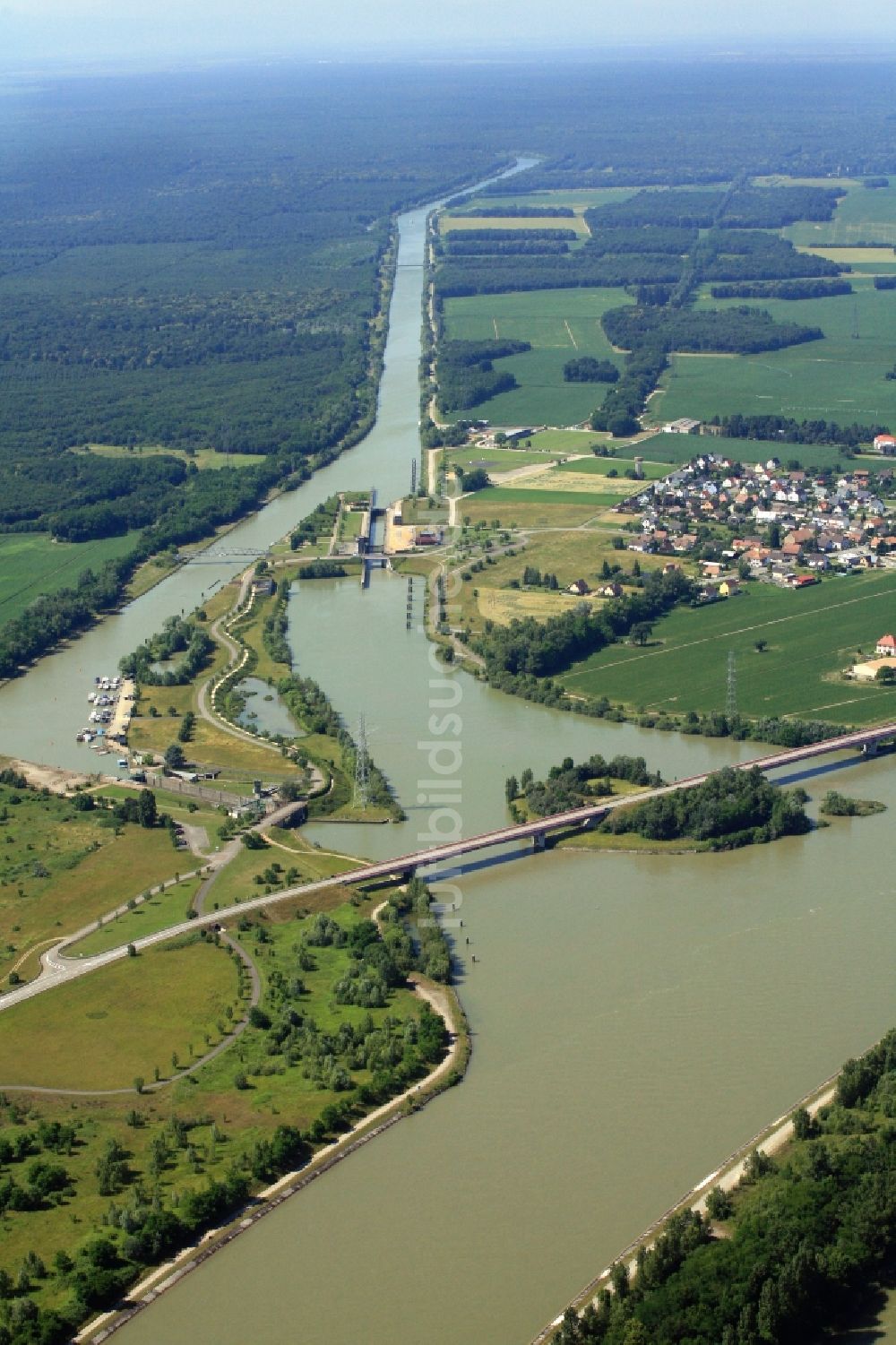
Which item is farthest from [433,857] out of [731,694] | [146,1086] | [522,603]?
[522,603]

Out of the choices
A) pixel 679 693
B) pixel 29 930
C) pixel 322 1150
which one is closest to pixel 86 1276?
pixel 322 1150

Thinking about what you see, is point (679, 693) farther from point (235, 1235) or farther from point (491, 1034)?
point (235, 1235)

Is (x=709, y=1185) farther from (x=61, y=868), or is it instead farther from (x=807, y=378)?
(x=807, y=378)

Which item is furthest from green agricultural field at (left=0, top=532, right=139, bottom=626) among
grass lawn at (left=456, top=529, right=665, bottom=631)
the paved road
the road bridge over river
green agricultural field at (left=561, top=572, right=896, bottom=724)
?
the paved road

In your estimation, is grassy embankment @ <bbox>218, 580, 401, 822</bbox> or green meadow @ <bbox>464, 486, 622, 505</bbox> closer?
grassy embankment @ <bbox>218, 580, 401, 822</bbox>

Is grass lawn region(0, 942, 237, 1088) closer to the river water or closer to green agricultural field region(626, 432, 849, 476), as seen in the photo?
the river water

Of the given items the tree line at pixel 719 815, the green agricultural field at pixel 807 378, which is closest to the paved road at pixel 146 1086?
the tree line at pixel 719 815
